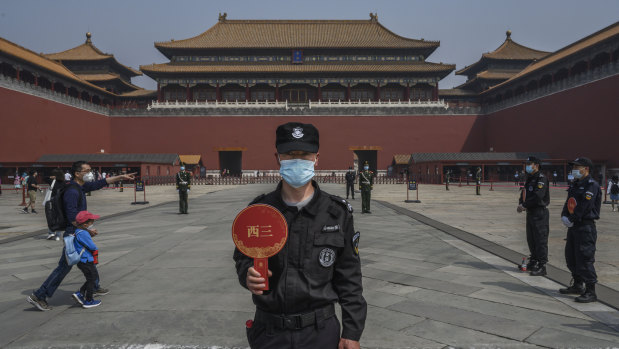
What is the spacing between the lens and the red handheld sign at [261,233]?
162 cm

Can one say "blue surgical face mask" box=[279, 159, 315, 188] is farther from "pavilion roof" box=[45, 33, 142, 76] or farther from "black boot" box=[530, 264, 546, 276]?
"pavilion roof" box=[45, 33, 142, 76]

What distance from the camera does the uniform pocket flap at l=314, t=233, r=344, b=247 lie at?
1.78 meters

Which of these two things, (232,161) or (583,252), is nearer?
(583,252)

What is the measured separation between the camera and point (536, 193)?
4.87m

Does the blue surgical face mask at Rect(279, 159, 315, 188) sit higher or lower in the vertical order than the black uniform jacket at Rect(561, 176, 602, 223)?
higher

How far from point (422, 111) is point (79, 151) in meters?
26.5

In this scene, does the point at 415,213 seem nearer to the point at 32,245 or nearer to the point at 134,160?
the point at 32,245

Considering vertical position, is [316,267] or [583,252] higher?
[316,267]

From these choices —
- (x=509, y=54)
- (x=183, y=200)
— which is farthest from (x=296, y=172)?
(x=509, y=54)

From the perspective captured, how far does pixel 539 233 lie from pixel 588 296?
1093 mm

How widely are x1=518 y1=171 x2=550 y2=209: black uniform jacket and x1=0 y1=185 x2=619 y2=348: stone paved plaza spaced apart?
848 mm

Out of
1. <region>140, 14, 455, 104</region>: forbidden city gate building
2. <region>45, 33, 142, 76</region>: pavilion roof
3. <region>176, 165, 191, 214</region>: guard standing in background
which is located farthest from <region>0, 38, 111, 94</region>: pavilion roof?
<region>176, 165, 191, 214</region>: guard standing in background

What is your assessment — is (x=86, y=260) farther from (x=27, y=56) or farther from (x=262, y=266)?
(x=27, y=56)

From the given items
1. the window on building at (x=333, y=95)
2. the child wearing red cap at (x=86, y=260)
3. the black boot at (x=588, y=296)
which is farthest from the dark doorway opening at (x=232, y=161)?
the black boot at (x=588, y=296)
